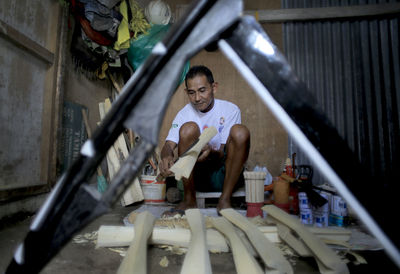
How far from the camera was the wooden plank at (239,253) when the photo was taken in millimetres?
939

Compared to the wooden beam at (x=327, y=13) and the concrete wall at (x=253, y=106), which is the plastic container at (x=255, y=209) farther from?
the wooden beam at (x=327, y=13)

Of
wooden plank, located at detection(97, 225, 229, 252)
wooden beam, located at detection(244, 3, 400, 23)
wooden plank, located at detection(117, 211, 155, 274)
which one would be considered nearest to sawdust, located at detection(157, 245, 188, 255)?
wooden plank, located at detection(97, 225, 229, 252)

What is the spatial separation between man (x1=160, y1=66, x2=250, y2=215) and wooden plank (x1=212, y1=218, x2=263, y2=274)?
2.18 feet

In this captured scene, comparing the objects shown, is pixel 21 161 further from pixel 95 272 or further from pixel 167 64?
pixel 167 64

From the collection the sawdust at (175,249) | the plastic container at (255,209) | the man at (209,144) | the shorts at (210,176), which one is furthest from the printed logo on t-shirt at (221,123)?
the sawdust at (175,249)

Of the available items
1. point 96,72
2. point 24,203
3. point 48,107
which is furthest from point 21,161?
point 96,72

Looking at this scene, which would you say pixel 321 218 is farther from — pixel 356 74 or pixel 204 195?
pixel 356 74

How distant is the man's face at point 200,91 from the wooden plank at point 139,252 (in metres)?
1.46

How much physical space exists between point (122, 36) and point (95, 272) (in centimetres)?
250

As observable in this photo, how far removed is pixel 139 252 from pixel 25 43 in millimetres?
1825

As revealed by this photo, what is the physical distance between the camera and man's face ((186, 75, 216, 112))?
8.23 feet

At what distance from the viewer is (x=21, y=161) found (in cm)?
191

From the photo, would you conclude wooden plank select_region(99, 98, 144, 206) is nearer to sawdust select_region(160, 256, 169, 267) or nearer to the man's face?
the man's face

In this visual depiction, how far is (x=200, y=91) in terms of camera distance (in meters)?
2.55
